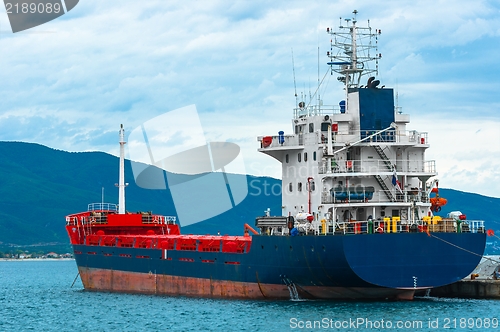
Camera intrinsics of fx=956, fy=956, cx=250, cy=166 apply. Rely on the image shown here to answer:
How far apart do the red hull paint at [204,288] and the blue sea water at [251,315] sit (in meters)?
0.48

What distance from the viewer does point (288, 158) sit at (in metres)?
46.7

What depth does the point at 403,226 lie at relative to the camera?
41.0m

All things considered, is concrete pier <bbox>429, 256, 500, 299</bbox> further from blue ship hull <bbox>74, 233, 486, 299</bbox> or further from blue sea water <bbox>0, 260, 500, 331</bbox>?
blue ship hull <bbox>74, 233, 486, 299</bbox>

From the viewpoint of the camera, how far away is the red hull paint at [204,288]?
4072 cm

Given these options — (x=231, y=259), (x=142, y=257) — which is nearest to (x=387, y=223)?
(x=231, y=259)

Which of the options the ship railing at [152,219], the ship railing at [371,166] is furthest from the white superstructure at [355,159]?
the ship railing at [152,219]

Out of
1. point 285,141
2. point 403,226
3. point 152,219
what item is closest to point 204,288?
point 285,141

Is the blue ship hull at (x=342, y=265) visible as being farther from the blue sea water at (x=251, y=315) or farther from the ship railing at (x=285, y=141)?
the ship railing at (x=285, y=141)

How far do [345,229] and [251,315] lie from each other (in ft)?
18.0

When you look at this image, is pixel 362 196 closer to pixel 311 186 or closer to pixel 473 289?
pixel 311 186

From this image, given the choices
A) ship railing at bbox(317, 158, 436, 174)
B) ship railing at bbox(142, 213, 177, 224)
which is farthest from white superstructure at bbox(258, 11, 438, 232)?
ship railing at bbox(142, 213, 177, 224)

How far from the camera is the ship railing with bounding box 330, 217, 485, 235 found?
3975cm

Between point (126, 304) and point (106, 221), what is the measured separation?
12053 mm

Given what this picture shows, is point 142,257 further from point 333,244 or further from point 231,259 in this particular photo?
point 333,244
